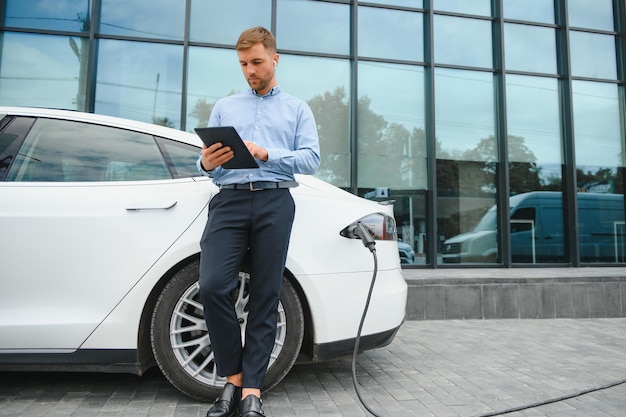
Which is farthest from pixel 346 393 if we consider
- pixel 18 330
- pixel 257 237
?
pixel 18 330

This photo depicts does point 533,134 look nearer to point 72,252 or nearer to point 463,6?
point 463,6

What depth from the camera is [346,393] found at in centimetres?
254

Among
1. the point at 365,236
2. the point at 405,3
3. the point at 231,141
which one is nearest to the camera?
the point at 231,141

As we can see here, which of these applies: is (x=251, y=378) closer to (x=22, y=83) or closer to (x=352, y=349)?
(x=352, y=349)

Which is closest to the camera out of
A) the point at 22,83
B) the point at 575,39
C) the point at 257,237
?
the point at 257,237

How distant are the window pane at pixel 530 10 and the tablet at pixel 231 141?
7.73m

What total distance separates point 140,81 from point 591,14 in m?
7.93

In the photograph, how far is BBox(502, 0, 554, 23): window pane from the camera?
7.98 m

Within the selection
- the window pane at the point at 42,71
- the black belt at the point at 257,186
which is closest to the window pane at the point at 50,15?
the window pane at the point at 42,71

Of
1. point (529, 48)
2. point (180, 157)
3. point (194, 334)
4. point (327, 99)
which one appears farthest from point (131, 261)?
point (529, 48)

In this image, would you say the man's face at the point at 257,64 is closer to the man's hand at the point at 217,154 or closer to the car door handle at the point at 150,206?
the man's hand at the point at 217,154

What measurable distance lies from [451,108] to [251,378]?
264 inches

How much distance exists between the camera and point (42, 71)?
6516 mm

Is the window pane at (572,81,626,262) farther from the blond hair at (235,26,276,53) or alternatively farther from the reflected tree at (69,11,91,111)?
the reflected tree at (69,11,91,111)
